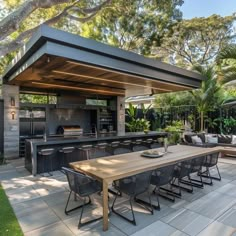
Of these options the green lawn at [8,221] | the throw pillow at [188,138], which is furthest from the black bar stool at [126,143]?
the green lawn at [8,221]

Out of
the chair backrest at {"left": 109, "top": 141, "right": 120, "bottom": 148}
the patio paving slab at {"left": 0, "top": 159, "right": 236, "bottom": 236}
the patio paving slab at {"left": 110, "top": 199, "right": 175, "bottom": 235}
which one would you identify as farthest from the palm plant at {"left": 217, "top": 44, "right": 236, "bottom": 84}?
the patio paving slab at {"left": 110, "top": 199, "right": 175, "bottom": 235}

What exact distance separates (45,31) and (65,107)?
510 centimetres

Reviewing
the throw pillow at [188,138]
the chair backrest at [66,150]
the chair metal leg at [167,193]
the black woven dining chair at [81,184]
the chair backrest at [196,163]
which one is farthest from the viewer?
the throw pillow at [188,138]

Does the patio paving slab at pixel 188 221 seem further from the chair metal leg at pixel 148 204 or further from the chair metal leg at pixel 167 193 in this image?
the chair metal leg at pixel 167 193

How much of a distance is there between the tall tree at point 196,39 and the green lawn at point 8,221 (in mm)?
11749

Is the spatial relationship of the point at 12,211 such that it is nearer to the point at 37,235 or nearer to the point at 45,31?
the point at 37,235

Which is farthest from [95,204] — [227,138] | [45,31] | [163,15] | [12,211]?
[163,15]

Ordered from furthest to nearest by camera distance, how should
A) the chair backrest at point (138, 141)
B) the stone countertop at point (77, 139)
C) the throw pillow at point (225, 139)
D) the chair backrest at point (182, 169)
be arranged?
1. the throw pillow at point (225, 139)
2. the chair backrest at point (138, 141)
3. the stone countertop at point (77, 139)
4. the chair backrest at point (182, 169)

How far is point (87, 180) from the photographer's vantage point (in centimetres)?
317

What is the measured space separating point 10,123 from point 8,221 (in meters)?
5.05

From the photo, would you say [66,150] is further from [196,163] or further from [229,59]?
[229,59]

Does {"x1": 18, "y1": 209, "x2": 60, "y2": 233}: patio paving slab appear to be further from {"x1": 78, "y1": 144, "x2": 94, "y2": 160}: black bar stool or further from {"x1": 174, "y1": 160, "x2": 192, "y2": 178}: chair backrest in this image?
{"x1": 78, "y1": 144, "x2": 94, "y2": 160}: black bar stool

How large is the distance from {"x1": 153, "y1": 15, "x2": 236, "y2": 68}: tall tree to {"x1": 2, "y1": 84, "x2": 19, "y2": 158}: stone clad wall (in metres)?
9.92

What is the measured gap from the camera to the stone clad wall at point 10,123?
724 centimetres
